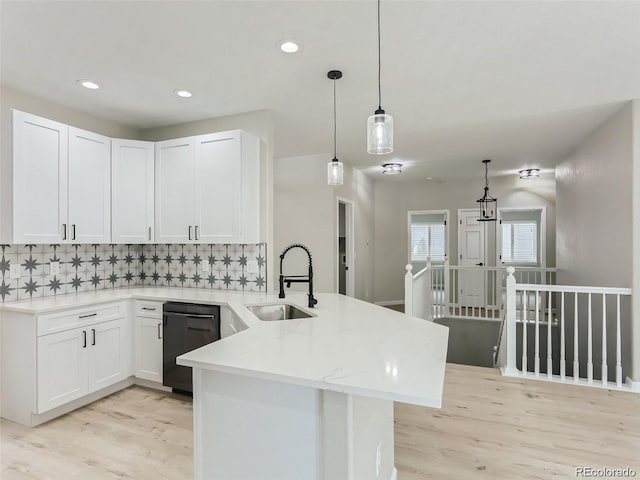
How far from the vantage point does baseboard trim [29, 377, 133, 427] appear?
2.59 meters

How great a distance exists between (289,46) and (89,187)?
2304 mm

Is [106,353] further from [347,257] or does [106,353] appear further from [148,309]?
[347,257]

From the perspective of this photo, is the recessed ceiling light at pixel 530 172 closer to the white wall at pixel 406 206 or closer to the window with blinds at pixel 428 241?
the white wall at pixel 406 206

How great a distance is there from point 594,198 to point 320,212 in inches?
138

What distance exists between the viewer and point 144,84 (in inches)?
110

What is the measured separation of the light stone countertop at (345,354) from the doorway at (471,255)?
19.2 feet

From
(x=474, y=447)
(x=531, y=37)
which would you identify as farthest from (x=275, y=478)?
(x=531, y=37)

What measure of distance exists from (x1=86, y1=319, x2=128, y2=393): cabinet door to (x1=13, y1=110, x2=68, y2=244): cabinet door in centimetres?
86

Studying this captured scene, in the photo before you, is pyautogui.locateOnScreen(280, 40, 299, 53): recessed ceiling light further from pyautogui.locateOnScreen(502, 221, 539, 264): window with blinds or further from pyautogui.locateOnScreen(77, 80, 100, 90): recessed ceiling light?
pyautogui.locateOnScreen(502, 221, 539, 264): window with blinds

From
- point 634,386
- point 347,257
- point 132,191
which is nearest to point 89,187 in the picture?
point 132,191

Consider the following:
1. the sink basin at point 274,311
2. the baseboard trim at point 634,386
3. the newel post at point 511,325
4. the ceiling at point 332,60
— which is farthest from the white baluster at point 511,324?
the sink basin at point 274,311

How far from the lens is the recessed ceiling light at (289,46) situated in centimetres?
221

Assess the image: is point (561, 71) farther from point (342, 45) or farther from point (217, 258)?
point (217, 258)

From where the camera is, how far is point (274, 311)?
2797mm
